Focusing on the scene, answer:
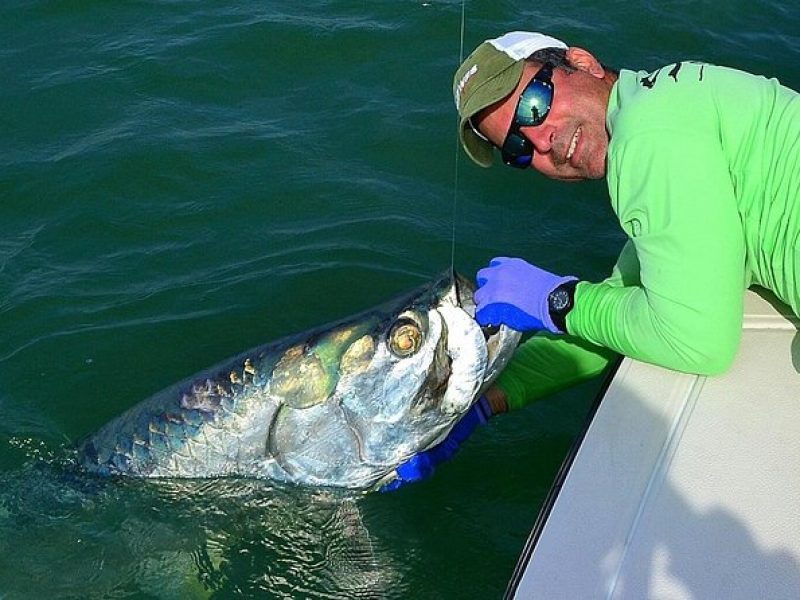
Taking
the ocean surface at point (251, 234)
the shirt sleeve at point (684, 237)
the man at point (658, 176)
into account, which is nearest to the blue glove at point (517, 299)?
the man at point (658, 176)

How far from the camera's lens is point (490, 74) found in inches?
120

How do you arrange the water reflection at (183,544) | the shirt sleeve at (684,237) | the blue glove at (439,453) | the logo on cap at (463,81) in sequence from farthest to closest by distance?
the water reflection at (183,544) → the blue glove at (439,453) → the logo on cap at (463,81) → the shirt sleeve at (684,237)

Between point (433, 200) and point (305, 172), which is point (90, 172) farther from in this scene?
point (433, 200)

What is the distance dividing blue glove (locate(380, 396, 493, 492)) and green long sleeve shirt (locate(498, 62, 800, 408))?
31.4 inches

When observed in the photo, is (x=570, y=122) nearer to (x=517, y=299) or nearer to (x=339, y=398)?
(x=517, y=299)

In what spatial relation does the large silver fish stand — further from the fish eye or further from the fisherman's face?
the fisherman's face

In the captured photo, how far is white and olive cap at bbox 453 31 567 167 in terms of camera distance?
301 cm

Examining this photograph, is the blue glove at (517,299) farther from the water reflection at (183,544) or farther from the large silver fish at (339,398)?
the water reflection at (183,544)

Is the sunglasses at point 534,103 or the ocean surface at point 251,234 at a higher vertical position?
the sunglasses at point 534,103

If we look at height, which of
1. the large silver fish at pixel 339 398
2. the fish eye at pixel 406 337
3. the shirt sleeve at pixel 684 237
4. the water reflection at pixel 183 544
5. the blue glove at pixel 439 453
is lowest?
the water reflection at pixel 183 544

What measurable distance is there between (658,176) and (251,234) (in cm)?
305

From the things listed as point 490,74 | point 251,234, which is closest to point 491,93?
point 490,74

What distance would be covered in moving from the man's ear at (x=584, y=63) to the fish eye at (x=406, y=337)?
0.89m

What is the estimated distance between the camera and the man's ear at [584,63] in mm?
3068
